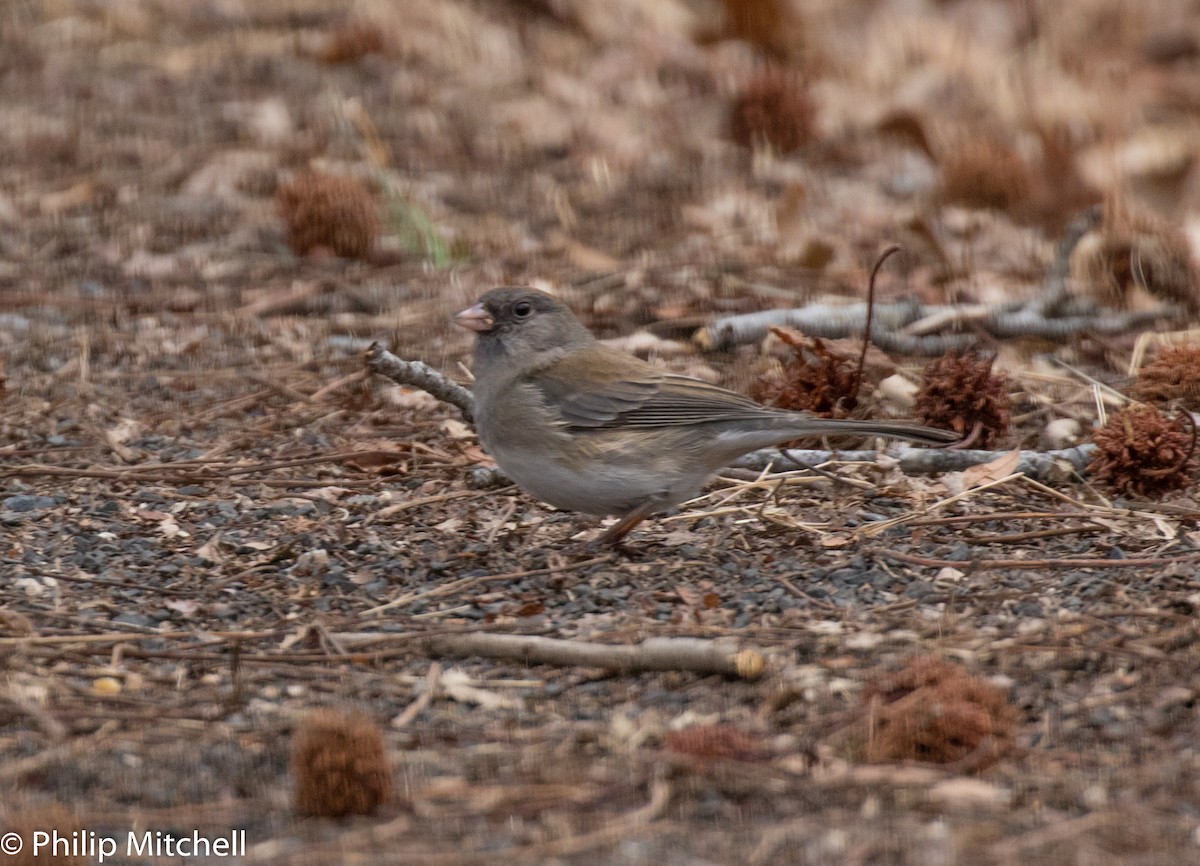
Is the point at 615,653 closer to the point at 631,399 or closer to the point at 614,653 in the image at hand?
the point at 614,653

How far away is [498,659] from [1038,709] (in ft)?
3.55

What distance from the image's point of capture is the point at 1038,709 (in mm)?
2945

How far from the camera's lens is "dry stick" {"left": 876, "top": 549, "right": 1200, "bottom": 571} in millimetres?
3619

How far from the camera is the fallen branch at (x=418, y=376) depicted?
411 centimetres

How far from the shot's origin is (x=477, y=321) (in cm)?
427

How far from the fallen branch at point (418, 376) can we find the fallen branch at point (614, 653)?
1.00m

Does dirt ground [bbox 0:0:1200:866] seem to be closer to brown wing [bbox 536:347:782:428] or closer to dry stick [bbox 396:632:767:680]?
dry stick [bbox 396:632:767:680]

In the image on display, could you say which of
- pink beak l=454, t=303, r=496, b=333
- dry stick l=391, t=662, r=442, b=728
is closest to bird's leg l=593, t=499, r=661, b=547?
pink beak l=454, t=303, r=496, b=333

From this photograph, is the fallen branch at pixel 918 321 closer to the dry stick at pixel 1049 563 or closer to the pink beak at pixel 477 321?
the pink beak at pixel 477 321

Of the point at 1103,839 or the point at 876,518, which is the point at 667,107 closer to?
the point at 876,518

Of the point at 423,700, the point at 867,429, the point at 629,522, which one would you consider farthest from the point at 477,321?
the point at 423,700

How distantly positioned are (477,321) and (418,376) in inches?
8.6

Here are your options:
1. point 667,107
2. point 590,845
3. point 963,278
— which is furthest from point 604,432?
point 667,107

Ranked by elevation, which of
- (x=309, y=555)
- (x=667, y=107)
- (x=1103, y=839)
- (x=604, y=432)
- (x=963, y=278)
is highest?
(x=667, y=107)
